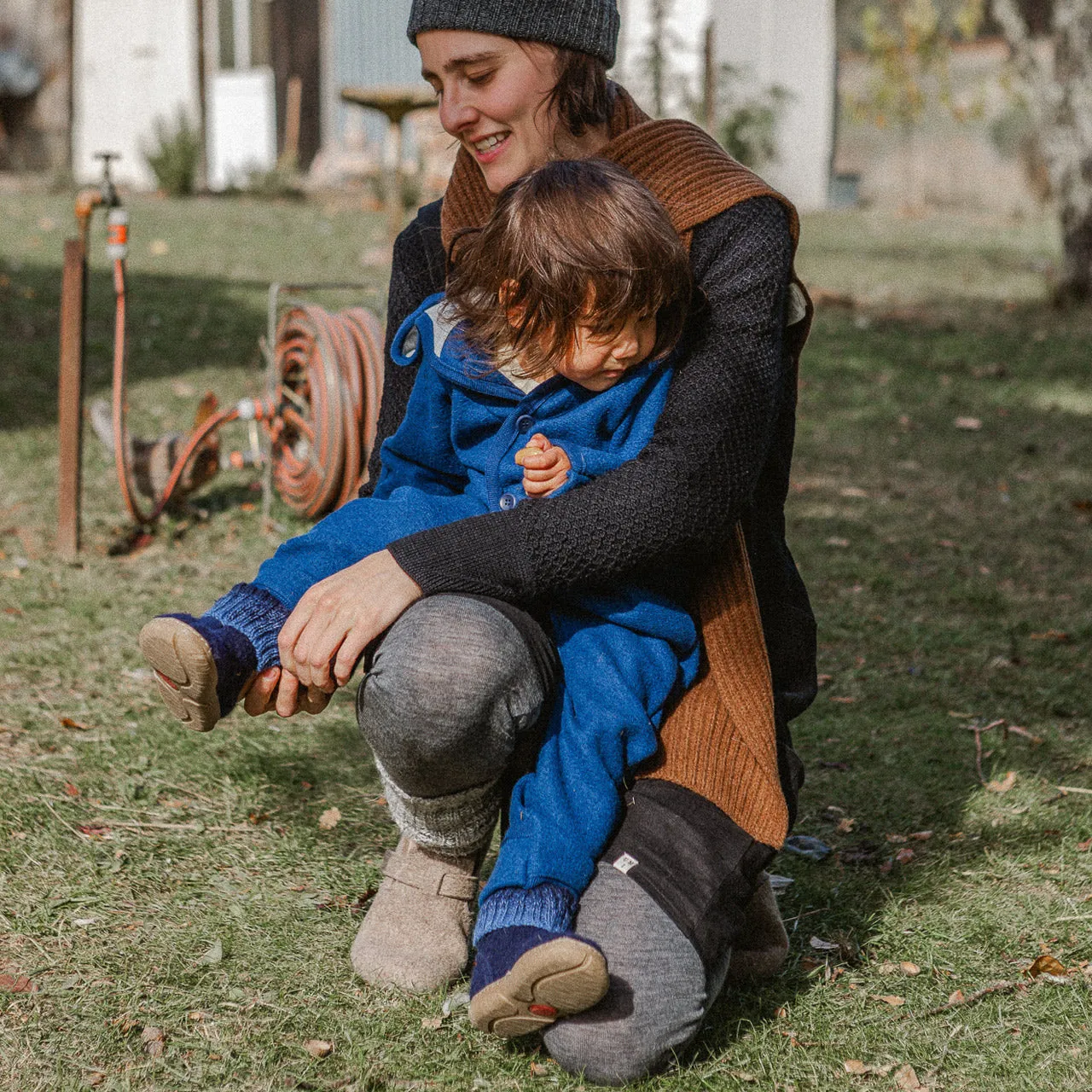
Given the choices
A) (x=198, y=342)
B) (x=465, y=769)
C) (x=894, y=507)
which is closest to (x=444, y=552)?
(x=465, y=769)

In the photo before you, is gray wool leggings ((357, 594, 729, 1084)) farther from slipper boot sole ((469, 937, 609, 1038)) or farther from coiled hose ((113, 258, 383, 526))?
coiled hose ((113, 258, 383, 526))

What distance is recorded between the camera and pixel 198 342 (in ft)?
25.8

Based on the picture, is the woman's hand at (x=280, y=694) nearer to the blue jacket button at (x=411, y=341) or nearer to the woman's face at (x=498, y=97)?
the blue jacket button at (x=411, y=341)

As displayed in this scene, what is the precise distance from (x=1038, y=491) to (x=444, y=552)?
4.53m

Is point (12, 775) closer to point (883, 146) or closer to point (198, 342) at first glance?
point (198, 342)

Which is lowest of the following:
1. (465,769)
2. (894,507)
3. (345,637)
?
(894,507)

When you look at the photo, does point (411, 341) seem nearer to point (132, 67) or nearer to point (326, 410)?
point (326, 410)

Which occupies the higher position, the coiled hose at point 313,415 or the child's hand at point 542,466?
the child's hand at point 542,466

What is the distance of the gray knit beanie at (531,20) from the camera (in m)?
2.34

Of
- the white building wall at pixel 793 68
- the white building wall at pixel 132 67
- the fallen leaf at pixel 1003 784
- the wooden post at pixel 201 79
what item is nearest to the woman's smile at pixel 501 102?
the fallen leaf at pixel 1003 784

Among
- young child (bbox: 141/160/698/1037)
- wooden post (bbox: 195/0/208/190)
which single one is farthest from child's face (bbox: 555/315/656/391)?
wooden post (bbox: 195/0/208/190)

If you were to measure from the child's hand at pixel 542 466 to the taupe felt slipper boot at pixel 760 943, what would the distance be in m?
0.77

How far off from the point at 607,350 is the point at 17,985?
4.58ft

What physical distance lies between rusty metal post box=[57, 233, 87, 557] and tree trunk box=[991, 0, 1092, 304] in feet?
23.9
